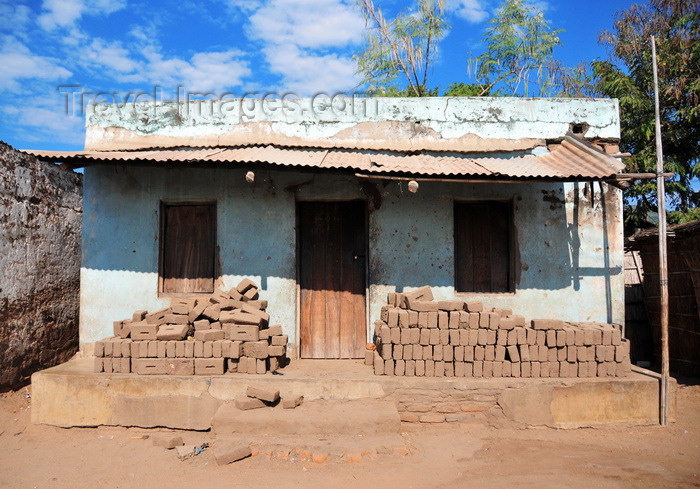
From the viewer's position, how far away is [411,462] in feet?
13.3

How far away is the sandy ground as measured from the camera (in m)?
3.75

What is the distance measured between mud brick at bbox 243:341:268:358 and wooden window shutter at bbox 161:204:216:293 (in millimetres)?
1428

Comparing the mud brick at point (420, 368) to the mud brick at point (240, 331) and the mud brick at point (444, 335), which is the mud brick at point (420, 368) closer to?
the mud brick at point (444, 335)

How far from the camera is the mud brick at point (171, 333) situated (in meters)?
5.04

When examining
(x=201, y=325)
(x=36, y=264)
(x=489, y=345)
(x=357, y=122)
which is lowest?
(x=489, y=345)

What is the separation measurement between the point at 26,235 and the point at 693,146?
44.5 ft

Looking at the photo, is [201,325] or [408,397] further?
[201,325]

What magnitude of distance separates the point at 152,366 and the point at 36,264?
8.02 feet

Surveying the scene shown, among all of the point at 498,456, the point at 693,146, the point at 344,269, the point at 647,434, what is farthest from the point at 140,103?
the point at 693,146

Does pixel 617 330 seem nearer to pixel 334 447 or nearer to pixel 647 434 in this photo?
pixel 647 434

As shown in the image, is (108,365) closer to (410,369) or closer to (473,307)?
(410,369)

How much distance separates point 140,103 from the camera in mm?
6465

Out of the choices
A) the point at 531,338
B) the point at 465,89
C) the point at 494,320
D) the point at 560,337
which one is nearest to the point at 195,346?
the point at 494,320

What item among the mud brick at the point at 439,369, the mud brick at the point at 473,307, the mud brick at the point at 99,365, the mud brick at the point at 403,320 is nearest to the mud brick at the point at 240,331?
the mud brick at the point at 99,365
